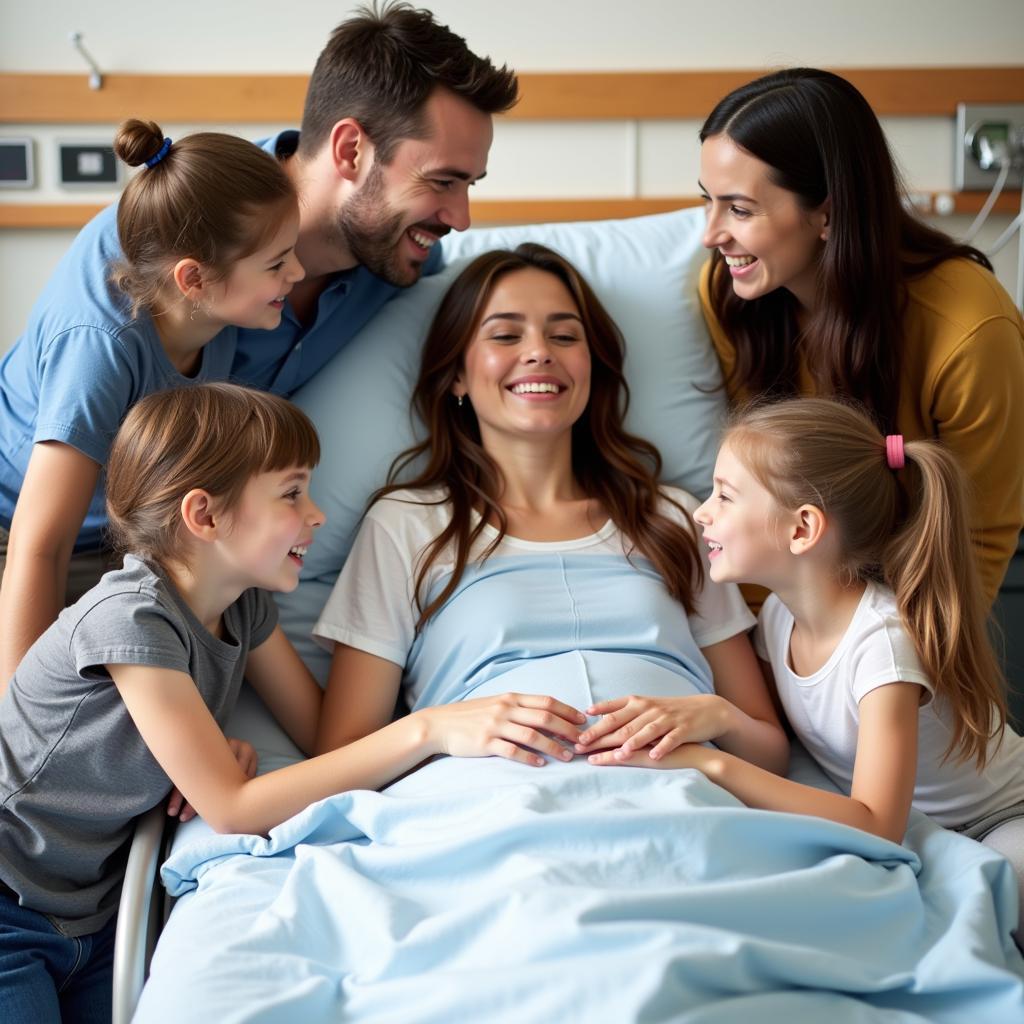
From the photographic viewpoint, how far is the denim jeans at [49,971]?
52.3 inches

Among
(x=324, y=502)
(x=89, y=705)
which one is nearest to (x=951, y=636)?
(x=324, y=502)

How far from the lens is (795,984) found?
1.12 meters

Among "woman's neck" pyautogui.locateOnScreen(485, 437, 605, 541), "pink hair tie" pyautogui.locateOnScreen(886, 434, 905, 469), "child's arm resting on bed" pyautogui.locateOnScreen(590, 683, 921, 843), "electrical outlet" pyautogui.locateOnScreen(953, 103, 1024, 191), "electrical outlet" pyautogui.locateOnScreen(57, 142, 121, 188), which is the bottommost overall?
"child's arm resting on bed" pyautogui.locateOnScreen(590, 683, 921, 843)

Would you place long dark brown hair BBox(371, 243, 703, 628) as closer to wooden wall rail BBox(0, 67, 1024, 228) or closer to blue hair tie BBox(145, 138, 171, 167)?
blue hair tie BBox(145, 138, 171, 167)

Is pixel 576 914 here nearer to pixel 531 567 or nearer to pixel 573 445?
pixel 531 567

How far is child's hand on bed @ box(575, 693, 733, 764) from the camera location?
4.78 feet

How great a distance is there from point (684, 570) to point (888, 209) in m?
0.65

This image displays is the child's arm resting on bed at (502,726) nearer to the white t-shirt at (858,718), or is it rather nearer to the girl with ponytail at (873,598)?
→ the girl with ponytail at (873,598)

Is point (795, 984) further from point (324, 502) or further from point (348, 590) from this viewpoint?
point (324, 502)

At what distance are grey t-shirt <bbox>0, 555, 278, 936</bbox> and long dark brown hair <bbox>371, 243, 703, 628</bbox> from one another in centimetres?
54

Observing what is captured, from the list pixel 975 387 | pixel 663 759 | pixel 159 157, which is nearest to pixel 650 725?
pixel 663 759

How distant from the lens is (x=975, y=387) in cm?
182

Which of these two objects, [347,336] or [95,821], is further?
[347,336]

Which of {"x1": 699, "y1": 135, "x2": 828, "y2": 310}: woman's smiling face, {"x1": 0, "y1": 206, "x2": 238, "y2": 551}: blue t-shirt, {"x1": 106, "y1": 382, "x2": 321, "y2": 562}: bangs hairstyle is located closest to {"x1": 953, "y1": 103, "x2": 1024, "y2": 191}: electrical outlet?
{"x1": 699, "y1": 135, "x2": 828, "y2": 310}: woman's smiling face
